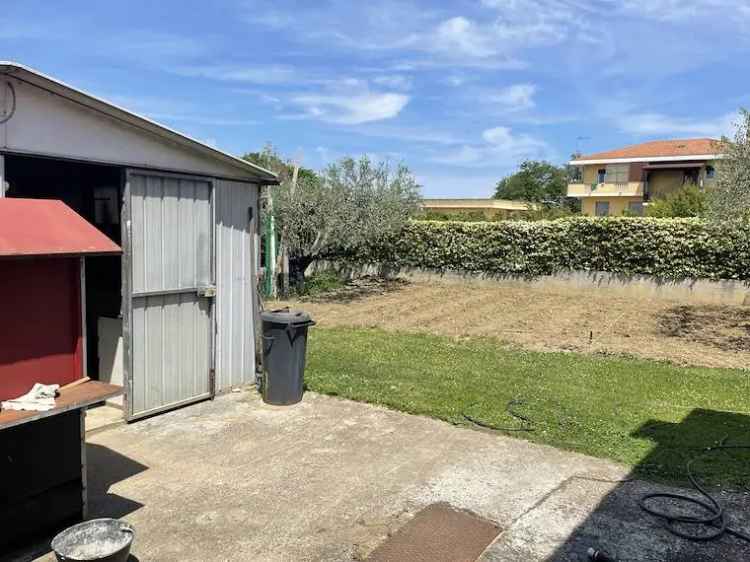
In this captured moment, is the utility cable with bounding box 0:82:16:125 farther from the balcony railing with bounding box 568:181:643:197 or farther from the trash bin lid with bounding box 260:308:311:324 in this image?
the balcony railing with bounding box 568:181:643:197

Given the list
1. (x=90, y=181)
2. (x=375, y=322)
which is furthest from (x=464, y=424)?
(x=375, y=322)

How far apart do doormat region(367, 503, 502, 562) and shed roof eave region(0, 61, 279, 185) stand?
435cm

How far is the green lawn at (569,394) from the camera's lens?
551cm

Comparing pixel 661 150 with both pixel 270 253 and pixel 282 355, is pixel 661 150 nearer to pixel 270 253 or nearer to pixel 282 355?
pixel 270 253

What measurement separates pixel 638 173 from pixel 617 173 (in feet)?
4.68

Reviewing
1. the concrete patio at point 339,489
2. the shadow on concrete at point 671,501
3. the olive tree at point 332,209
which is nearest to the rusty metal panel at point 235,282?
the concrete patio at point 339,489

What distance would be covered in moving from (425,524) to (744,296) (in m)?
14.0

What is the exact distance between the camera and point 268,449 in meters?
5.38

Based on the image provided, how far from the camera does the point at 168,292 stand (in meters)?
6.21

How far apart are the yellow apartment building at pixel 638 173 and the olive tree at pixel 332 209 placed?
84.0 ft

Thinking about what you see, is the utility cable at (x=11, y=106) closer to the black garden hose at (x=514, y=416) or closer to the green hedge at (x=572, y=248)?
the black garden hose at (x=514, y=416)

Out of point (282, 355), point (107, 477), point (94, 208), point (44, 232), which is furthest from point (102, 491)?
point (94, 208)

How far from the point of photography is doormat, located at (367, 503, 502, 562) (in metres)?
3.62

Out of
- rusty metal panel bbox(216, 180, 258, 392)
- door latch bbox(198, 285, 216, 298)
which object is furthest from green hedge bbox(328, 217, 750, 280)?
door latch bbox(198, 285, 216, 298)
